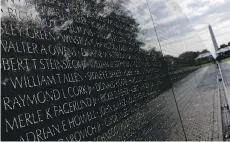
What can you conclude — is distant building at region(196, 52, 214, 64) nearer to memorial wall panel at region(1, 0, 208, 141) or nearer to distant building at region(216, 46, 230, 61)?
distant building at region(216, 46, 230, 61)

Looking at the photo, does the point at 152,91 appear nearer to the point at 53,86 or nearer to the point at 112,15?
the point at 112,15

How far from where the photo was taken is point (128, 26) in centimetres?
554

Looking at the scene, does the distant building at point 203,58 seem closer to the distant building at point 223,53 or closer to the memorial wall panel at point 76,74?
the distant building at point 223,53

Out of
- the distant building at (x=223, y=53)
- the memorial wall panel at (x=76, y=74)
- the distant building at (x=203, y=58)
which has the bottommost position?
the memorial wall panel at (x=76, y=74)

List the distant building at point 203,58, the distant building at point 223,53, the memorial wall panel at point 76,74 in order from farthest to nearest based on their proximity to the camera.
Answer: the distant building at point 223,53 < the distant building at point 203,58 < the memorial wall panel at point 76,74

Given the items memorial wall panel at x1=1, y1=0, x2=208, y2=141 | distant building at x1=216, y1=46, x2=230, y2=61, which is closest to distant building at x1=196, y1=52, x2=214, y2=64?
distant building at x1=216, y1=46, x2=230, y2=61

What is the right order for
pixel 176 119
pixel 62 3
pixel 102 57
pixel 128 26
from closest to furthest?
pixel 62 3
pixel 102 57
pixel 128 26
pixel 176 119

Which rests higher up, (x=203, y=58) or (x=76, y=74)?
(x=203, y=58)

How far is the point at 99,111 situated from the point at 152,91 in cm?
231

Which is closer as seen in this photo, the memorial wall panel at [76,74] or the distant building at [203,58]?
the memorial wall panel at [76,74]

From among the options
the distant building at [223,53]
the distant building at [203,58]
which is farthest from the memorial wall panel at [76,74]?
the distant building at [223,53]

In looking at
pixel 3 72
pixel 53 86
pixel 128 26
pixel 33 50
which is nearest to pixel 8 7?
pixel 33 50

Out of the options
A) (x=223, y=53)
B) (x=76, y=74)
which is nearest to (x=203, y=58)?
(x=223, y=53)

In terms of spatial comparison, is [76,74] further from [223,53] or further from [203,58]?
[223,53]
